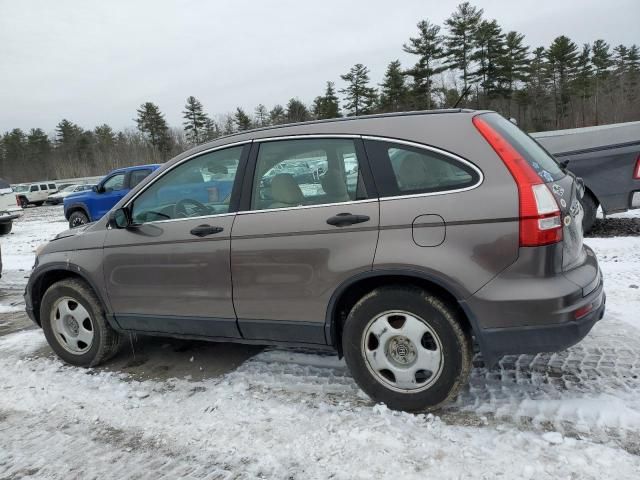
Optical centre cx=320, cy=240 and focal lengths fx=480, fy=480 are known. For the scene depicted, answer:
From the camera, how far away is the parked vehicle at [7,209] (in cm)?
1538

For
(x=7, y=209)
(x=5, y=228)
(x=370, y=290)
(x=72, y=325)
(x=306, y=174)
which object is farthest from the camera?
(x=5, y=228)

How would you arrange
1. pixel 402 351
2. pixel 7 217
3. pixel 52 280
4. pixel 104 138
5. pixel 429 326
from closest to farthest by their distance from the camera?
pixel 429 326, pixel 402 351, pixel 52 280, pixel 7 217, pixel 104 138

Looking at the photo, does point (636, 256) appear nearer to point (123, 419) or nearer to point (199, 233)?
point (199, 233)

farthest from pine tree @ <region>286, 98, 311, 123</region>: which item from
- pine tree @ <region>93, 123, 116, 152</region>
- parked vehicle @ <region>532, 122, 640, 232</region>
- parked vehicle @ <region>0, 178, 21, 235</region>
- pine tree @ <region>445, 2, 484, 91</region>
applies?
parked vehicle @ <region>532, 122, 640, 232</region>

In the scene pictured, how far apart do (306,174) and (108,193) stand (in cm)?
1175

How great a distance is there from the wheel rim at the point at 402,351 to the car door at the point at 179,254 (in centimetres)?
108

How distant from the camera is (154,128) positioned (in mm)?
68188

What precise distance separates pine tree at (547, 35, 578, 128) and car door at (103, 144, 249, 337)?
170ft

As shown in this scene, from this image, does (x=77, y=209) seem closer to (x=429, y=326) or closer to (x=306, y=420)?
(x=306, y=420)

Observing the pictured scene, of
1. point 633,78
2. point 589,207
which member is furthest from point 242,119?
point 589,207

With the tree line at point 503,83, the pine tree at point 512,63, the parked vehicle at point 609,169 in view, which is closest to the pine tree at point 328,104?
the tree line at point 503,83

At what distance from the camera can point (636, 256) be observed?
5.98 meters

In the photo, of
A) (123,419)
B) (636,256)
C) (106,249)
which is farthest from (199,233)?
(636,256)

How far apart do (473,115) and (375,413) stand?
76.9 inches
